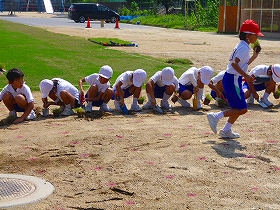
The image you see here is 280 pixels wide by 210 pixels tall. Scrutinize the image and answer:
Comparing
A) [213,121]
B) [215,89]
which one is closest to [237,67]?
[213,121]

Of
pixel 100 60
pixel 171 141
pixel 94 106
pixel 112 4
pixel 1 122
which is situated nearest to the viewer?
pixel 171 141

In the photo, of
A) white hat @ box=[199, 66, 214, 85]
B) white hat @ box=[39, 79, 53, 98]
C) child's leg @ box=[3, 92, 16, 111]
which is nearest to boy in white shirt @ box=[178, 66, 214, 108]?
white hat @ box=[199, 66, 214, 85]

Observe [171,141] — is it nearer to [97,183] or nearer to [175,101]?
[97,183]

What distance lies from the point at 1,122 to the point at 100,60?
9381mm

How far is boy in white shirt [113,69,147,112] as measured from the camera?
945 centimetres

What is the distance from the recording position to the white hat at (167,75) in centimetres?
959

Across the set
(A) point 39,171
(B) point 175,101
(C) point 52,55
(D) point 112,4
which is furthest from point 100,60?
(D) point 112,4

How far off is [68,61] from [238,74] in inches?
405

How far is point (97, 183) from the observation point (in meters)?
5.76

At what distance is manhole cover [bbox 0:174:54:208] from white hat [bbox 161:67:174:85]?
426cm

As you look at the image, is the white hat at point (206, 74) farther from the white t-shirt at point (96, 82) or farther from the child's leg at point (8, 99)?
the child's leg at point (8, 99)

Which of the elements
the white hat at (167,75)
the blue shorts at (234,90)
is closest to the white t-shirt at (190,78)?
the white hat at (167,75)

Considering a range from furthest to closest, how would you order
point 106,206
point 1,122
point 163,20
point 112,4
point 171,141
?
point 112,4 → point 163,20 → point 1,122 → point 171,141 → point 106,206

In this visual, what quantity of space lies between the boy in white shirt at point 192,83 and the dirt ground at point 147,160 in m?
0.56
